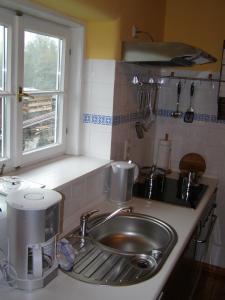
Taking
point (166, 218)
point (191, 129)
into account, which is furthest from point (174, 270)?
point (191, 129)

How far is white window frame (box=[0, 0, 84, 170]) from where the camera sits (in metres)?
1.69

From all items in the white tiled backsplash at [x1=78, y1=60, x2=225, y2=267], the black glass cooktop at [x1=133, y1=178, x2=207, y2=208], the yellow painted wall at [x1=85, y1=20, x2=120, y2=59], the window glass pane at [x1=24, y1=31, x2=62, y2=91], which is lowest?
the black glass cooktop at [x1=133, y1=178, x2=207, y2=208]

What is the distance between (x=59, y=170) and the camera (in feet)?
6.13

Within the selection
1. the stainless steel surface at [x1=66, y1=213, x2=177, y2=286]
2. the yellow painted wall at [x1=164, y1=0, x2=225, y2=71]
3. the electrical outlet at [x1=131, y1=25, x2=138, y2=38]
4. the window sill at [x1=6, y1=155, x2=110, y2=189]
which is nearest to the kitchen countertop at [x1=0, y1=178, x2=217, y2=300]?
the stainless steel surface at [x1=66, y1=213, x2=177, y2=286]

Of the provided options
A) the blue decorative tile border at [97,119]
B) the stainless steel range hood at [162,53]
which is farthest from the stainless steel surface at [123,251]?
the stainless steel range hood at [162,53]

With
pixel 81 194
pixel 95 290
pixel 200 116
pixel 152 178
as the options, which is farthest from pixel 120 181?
pixel 200 116

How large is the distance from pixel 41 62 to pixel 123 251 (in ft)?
3.52

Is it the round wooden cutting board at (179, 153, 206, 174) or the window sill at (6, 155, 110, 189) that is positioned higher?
the window sill at (6, 155, 110, 189)

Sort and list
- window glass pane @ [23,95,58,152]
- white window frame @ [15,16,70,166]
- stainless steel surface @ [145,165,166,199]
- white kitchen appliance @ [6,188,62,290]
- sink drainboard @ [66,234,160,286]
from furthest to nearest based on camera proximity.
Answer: stainless steel surface @ [145,165,166,199] < window glass pane @ [23,95,58,152] < white window frame @ [15,16,70,166] < sink drainboard @ [66,234,160,286] < white kitchen appliance @ [6,188,62,290]

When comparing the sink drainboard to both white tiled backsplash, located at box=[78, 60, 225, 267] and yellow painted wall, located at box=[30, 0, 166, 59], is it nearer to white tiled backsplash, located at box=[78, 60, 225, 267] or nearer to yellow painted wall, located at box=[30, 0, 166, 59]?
white tiled backsplash, located at box=[78, 60, 225, 267]

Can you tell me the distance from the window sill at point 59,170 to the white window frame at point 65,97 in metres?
0.05

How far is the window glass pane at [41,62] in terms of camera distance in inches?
70.2

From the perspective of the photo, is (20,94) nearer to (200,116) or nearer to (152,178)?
(152,178)

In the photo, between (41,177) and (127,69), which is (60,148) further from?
(127,69)
